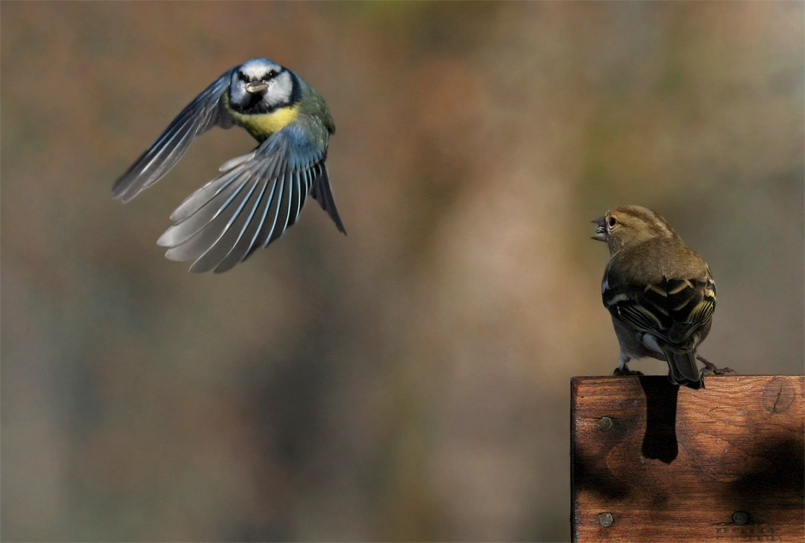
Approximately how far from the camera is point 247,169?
145 inches

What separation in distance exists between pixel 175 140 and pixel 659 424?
8.30 ft

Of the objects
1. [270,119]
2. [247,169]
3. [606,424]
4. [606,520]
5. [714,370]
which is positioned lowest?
[606,520]

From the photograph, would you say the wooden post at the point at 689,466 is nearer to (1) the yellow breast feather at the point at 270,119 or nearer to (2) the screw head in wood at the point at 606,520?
(2) the screw head in wood at the point at 606,520

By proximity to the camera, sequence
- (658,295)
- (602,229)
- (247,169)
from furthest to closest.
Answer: (602,229), (247,169), (658,295)

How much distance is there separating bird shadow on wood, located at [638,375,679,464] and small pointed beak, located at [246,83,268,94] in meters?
2.23

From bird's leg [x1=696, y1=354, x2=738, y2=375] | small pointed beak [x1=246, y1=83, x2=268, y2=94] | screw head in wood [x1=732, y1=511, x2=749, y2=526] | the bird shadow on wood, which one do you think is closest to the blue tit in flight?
small pointed beak [x1=246, y1=83, x2=268, y2=94]

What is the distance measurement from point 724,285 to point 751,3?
2467 millimetres

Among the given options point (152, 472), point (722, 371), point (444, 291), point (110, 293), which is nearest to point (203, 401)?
point (152, 472)

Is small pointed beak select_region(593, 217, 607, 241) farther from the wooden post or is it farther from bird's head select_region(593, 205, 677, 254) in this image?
the wooden post

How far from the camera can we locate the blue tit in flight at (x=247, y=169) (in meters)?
3.15

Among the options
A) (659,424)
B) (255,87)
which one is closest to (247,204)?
(255,87)

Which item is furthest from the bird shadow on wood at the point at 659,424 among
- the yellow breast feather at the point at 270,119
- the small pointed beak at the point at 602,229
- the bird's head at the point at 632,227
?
the yellow breast feather at the point at 270,119

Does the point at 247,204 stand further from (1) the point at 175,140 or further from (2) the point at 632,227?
(2) the point at 632,227

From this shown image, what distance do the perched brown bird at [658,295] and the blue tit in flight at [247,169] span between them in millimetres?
1355
